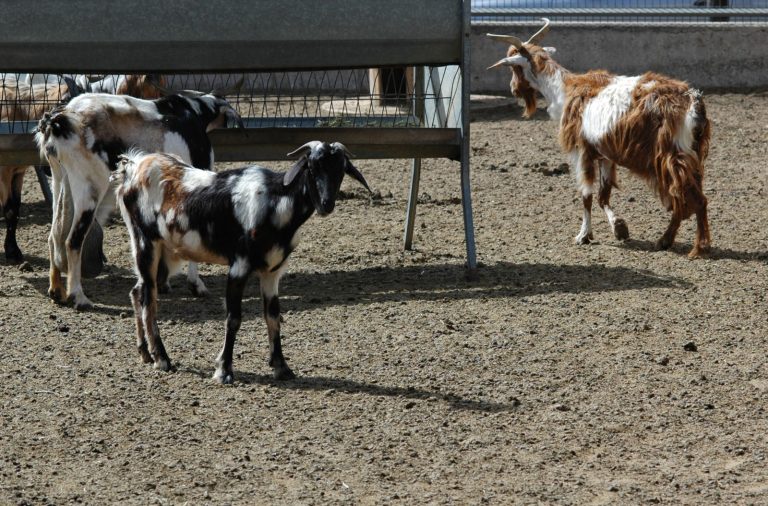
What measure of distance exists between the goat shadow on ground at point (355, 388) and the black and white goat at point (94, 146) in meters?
1.90

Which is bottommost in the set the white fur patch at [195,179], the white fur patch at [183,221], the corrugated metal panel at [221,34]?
the white fur patch at [183,221]

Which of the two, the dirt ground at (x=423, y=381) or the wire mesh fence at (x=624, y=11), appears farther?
the wire mesh fence at (x=624, y=11)

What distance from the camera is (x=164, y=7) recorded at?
8320 millimetres

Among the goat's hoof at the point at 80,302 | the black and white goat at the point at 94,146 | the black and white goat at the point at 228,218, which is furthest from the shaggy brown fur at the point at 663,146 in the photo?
the goat's hoof at the point at 80,302

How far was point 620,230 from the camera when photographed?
988 centimetres

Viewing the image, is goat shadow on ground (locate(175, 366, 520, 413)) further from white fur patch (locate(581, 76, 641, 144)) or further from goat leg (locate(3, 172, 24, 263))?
white fur patch (locate(581, 76, 641, 144))

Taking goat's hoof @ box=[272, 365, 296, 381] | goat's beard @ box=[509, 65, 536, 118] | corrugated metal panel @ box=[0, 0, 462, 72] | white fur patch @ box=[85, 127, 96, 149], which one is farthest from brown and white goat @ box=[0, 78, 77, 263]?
goat's beard @ box=[509, 65, 536, 118]

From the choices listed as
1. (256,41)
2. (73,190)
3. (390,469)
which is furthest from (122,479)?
(256,41)

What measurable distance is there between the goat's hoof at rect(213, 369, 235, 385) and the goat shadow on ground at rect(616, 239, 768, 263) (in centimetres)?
437

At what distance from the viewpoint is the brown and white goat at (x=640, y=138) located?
30.3ft

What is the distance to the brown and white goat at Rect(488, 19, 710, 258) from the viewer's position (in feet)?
30.3

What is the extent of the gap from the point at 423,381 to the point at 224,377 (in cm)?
112

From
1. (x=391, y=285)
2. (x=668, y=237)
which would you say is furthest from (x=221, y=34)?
(x=668, y=237)

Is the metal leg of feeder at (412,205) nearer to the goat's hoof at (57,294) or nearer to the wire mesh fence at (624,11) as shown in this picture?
the goat's hoof at (57,294)
